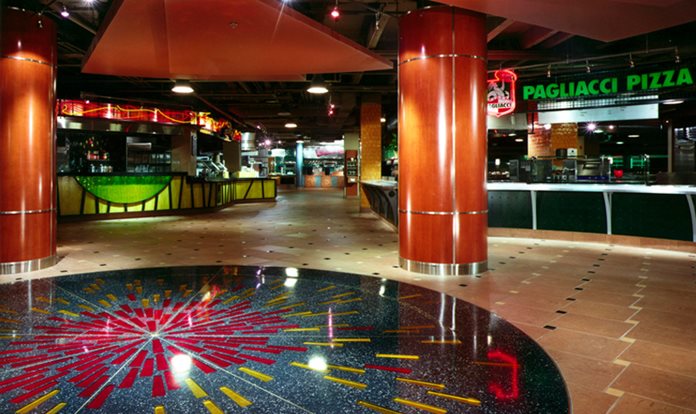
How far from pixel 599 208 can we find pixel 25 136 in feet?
28.7

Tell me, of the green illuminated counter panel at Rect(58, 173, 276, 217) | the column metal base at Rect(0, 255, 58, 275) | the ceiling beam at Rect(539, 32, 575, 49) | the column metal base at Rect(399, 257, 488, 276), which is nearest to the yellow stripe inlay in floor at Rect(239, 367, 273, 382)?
the column metal base at Rect(399, 257, 488, 276)

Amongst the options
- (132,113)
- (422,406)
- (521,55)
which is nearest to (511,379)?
(422,406)

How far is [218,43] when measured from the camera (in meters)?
6.64

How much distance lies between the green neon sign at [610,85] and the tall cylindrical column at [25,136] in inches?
307

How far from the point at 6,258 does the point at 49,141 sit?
1523 mm

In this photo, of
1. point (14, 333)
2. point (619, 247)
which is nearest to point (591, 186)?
point (619, 247)

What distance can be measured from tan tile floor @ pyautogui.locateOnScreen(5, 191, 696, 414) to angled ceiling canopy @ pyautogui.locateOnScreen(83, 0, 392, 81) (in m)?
3.03

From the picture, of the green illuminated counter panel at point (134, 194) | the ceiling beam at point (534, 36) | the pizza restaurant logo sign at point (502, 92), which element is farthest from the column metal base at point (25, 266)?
the ceiling beam at point (534, 36)

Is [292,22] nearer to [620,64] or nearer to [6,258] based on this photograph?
[6,258]

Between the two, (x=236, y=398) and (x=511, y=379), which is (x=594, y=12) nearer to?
(x=511, y=379)

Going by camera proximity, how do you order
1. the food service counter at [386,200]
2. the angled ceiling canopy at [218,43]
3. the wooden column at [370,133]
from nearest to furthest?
the angled ceiling canopy at [218,43] → the food service counter at [386,200] → the wooden column at [370,133]

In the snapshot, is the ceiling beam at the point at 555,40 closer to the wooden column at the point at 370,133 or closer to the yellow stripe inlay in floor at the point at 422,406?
the wooden column at the point at 370,133

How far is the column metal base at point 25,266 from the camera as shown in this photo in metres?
5.48

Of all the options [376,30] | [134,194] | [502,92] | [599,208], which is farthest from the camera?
[134,194]
